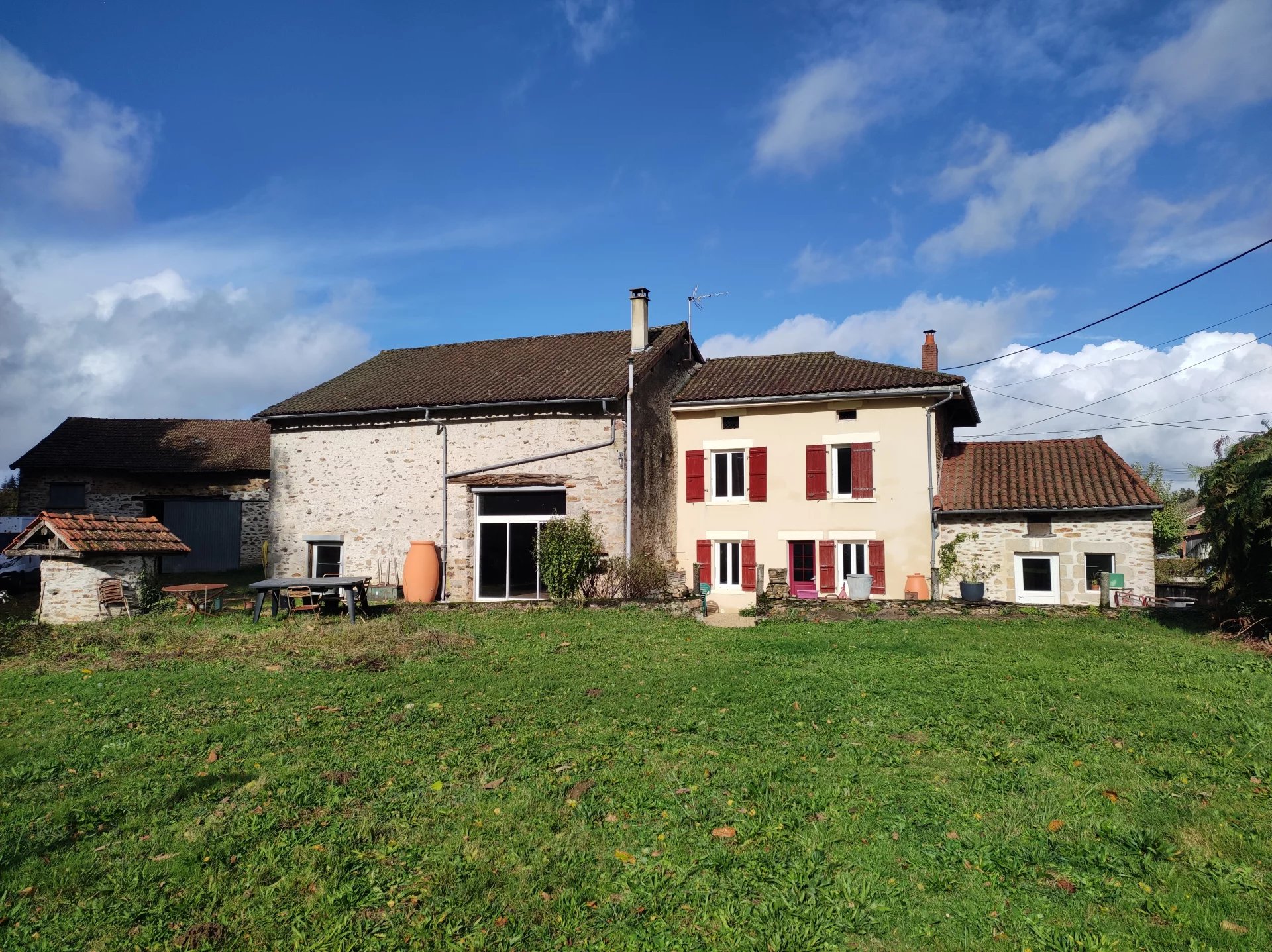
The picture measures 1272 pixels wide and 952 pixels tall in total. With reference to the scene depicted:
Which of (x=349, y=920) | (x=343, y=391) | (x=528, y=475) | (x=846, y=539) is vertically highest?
(x=343, y=391)

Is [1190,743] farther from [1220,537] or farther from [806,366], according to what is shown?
[806,366]

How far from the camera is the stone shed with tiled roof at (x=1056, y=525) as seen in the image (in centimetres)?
1559

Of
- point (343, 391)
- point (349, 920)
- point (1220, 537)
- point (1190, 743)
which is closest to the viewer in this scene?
point (349, 920)

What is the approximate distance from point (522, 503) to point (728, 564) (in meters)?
5.38

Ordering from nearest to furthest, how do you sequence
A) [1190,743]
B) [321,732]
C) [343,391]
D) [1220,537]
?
[1190,743], [321,732], [1220,537], [343,391]

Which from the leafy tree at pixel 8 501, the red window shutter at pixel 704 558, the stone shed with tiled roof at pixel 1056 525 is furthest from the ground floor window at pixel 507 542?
the leafy tree at pixel 8 501

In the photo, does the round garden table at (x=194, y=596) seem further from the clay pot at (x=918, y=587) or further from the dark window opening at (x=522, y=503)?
the clay pot at (x=918, y=587)

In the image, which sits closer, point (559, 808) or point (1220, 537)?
point (559, 808)

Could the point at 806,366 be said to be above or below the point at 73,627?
above

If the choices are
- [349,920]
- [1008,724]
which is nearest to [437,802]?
[349,920]

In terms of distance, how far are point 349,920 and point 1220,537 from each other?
12.5 meters

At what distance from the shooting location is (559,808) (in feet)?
15.4

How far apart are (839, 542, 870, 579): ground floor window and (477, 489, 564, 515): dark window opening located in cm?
660

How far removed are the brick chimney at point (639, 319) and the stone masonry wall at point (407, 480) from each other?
10.7 ft
